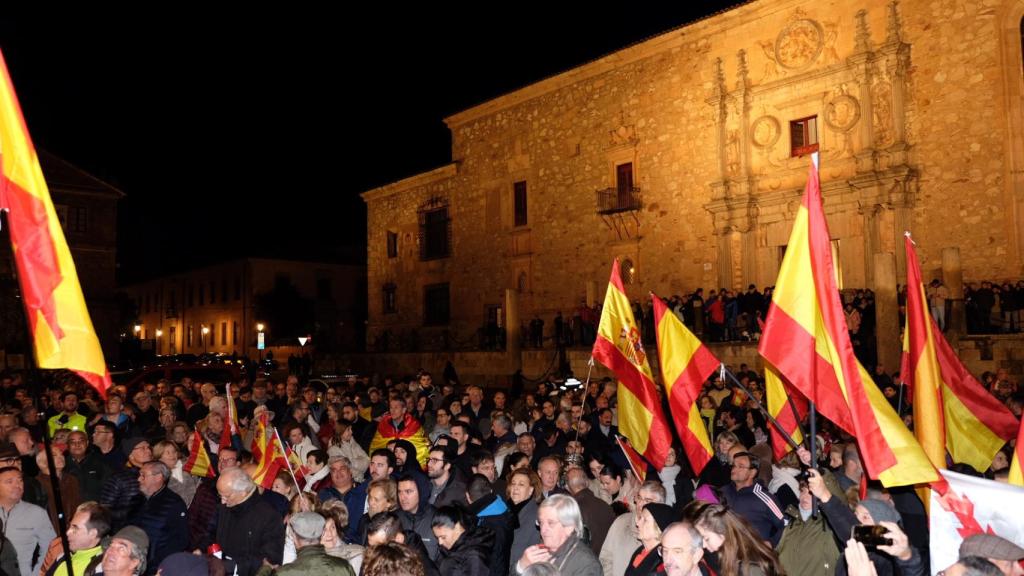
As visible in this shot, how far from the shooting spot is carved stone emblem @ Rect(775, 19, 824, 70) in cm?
2266

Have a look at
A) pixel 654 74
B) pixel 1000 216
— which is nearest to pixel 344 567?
pixel 1000 216

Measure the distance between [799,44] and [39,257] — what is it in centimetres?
2235

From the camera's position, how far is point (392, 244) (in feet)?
129

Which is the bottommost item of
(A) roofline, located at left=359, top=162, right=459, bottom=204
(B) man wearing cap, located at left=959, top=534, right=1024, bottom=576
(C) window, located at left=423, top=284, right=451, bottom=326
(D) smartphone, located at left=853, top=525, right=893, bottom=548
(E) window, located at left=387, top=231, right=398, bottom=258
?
(B) man wearing cap, located at left=959, top=534, right=1024, bottom=576

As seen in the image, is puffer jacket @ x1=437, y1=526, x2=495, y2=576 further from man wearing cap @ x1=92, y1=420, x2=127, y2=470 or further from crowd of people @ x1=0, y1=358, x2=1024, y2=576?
man wearing cap @ x1=92, y1=420, x2=127, y2=470

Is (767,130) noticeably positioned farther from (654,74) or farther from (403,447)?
(403,447)

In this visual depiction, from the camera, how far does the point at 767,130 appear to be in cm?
2384

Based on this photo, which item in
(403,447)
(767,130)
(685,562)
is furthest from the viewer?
(767,130)

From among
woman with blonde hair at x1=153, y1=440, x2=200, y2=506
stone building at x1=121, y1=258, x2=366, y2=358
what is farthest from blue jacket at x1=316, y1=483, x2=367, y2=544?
stone building at x1=121, y1=258, x2=366, y2=358

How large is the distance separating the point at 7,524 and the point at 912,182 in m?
20.2

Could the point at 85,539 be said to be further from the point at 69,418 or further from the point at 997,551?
the point at 69,418

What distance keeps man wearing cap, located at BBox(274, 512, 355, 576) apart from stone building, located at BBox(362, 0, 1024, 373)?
14924 millimetres

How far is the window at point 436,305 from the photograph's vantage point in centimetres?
3606

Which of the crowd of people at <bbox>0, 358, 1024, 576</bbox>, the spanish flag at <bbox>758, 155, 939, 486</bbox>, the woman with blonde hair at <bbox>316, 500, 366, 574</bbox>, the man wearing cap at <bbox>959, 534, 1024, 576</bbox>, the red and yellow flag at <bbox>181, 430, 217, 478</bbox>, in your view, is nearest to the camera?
the man wearing cap at <bbox>959, 534, 1024, 576</bbox>
